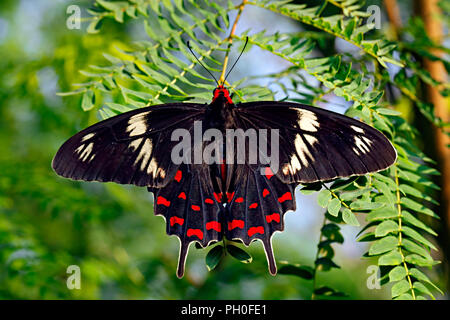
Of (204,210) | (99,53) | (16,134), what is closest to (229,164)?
(204,210)

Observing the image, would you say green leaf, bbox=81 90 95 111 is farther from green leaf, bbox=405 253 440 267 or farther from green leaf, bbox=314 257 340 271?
green leaf, bbox=405 253 440 267

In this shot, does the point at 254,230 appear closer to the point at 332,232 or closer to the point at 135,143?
the point at 332,232

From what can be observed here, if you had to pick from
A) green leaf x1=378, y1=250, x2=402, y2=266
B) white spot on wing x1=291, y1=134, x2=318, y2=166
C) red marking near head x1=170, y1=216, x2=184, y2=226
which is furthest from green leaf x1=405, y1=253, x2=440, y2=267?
red marking near head x1=170, y1=216, x2=184, y2=226

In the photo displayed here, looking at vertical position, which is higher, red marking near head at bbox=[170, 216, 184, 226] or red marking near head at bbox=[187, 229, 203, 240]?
red marking near head at bbox=[170, 216, 184, 226]

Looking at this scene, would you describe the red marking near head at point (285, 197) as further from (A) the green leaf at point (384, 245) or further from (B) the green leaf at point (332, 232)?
(A) the green leaf at point (384, 245)

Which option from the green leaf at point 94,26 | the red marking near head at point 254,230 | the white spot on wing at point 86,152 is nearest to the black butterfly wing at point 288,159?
the red marking near head at point 254,230

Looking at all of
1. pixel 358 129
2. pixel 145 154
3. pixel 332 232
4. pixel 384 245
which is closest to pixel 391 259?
pixel 384 245
